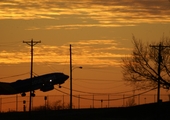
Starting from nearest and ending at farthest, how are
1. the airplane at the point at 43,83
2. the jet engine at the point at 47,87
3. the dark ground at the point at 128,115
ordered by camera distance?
the dark ground at the point at 128,115
the jet engine at the point at 47,87
the airplane at the point at 43,83

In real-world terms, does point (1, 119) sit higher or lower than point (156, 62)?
lower

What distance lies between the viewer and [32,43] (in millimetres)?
86875

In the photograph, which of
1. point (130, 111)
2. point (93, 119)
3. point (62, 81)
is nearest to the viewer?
point (93, 119)

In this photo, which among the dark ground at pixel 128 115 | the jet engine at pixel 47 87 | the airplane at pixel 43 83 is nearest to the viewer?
the dark ground at pixel 128 115

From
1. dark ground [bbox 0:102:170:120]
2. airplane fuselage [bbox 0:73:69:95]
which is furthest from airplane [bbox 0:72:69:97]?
dark ground [bbox 0:102:170:120]

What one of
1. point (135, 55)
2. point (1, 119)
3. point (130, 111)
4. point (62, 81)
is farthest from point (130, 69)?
point (62, 81)

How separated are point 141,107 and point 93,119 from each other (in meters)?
12.7

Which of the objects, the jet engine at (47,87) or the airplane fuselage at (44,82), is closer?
the jet engine at (47,87)

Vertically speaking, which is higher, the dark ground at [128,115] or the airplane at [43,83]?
the airplane at [43,83]

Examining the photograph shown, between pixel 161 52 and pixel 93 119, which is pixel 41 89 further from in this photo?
pixel 93 119

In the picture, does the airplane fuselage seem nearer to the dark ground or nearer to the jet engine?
the jet engine

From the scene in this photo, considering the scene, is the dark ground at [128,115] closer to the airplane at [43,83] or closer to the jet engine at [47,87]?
the jet engine at [47,87]

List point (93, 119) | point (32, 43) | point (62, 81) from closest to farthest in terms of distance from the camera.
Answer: point (93, 119), point (32, 43), point (62, 81)

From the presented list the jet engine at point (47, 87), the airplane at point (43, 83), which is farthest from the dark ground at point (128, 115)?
the airplane at point (43, 83)
